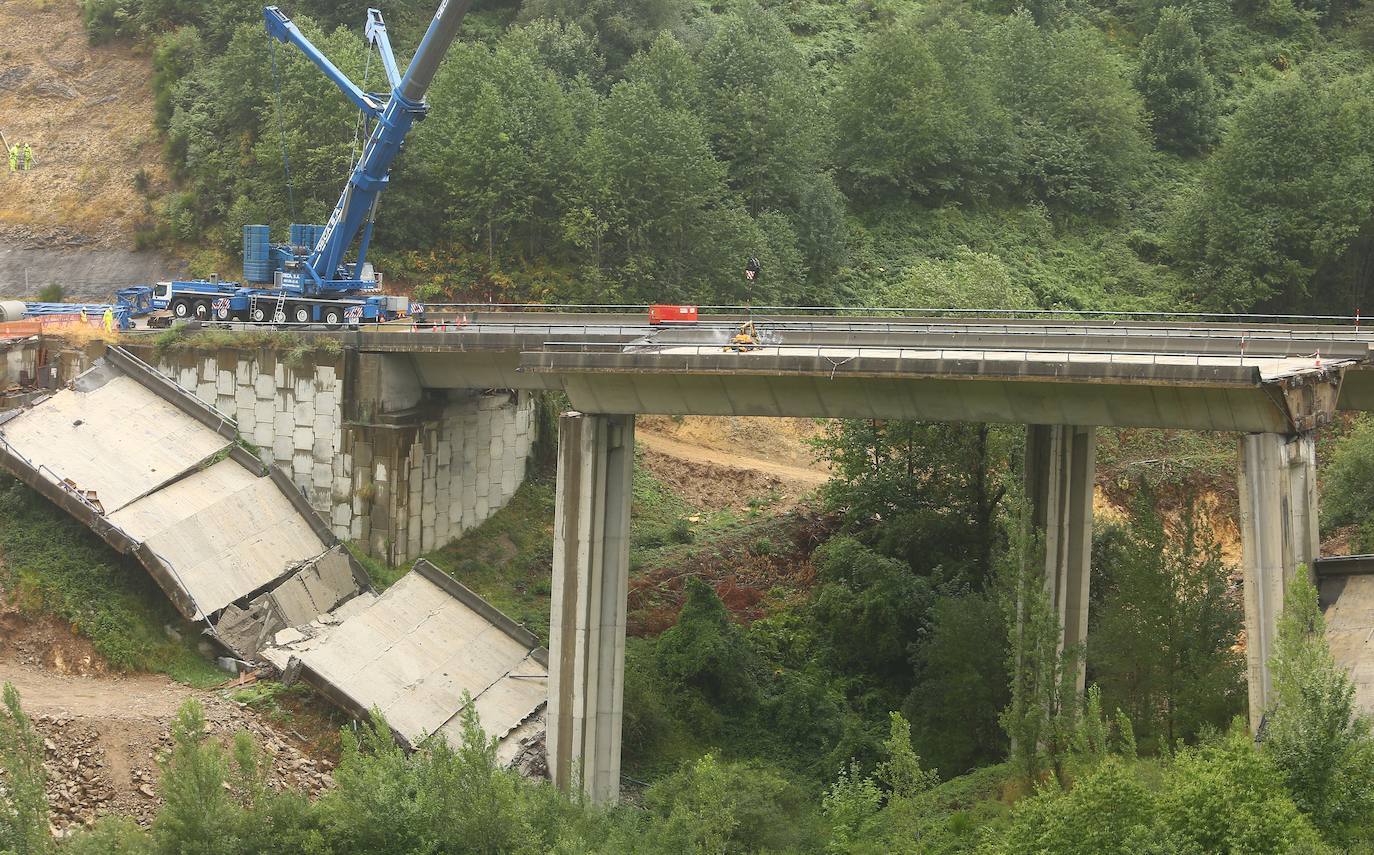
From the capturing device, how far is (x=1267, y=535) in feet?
100

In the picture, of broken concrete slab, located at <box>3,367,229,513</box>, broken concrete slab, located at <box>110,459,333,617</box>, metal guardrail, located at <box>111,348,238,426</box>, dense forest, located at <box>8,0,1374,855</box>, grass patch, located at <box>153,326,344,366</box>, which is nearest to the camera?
dense forest, located at <box>8,0,1374,855</box>

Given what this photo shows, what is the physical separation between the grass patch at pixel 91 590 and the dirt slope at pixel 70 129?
32.0m

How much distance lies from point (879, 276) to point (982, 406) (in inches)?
1518

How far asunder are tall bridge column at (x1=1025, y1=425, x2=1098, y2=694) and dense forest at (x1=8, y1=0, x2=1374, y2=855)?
101 centimetres

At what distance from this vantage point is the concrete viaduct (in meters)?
31.1

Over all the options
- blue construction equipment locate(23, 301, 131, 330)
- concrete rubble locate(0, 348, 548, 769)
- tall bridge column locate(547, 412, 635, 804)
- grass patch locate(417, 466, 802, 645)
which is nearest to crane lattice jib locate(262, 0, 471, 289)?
blue construction equipment locate(23, 301, 131, 330)

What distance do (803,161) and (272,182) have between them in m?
23.8

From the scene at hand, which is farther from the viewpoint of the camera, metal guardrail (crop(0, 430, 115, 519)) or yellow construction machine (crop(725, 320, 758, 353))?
metal guardrail (crop(0, 430, 115, 519))

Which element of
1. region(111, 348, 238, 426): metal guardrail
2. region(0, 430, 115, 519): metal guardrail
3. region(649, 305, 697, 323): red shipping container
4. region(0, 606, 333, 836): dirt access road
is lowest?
region(0, 606, 333, 836): dirt access road

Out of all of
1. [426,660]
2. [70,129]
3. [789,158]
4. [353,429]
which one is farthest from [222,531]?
[70,129]

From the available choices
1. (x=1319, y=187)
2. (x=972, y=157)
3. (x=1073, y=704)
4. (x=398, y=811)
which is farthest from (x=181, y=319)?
(x=1319, y=187)

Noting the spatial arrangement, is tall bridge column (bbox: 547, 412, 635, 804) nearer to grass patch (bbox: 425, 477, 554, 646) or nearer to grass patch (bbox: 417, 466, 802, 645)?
grass patch (bbox: 417, 466, 802, 645)

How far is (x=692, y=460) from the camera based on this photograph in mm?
61938

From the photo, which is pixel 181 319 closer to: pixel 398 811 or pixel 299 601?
pixel 299 601
